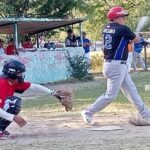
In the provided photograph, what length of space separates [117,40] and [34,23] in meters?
13.7

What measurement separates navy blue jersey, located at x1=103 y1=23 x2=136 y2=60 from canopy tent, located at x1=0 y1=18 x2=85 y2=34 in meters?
11.2

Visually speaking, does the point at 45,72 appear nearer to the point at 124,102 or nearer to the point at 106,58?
the point at 124,102

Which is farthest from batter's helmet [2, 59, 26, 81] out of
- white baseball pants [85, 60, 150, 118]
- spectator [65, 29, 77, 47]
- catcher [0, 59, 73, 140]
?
spectator [65, 29, 77, 47]

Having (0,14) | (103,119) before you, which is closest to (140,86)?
(103,119)

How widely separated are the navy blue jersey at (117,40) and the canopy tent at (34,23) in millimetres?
11215

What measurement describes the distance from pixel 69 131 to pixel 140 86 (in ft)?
29.3

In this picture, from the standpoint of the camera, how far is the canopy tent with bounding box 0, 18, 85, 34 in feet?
69.2

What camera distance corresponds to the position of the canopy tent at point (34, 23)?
21.1 m

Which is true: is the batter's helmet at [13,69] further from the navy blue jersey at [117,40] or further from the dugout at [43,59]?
the dugout at [43,59]

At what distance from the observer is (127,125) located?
9492 millimetres

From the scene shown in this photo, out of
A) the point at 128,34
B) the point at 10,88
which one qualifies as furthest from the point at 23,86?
the point at 128,34

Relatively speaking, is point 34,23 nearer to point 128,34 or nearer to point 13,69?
point 128,34

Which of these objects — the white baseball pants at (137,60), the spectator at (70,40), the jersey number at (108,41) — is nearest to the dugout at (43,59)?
the spectator at (70,40)

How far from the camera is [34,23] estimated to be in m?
22.9
